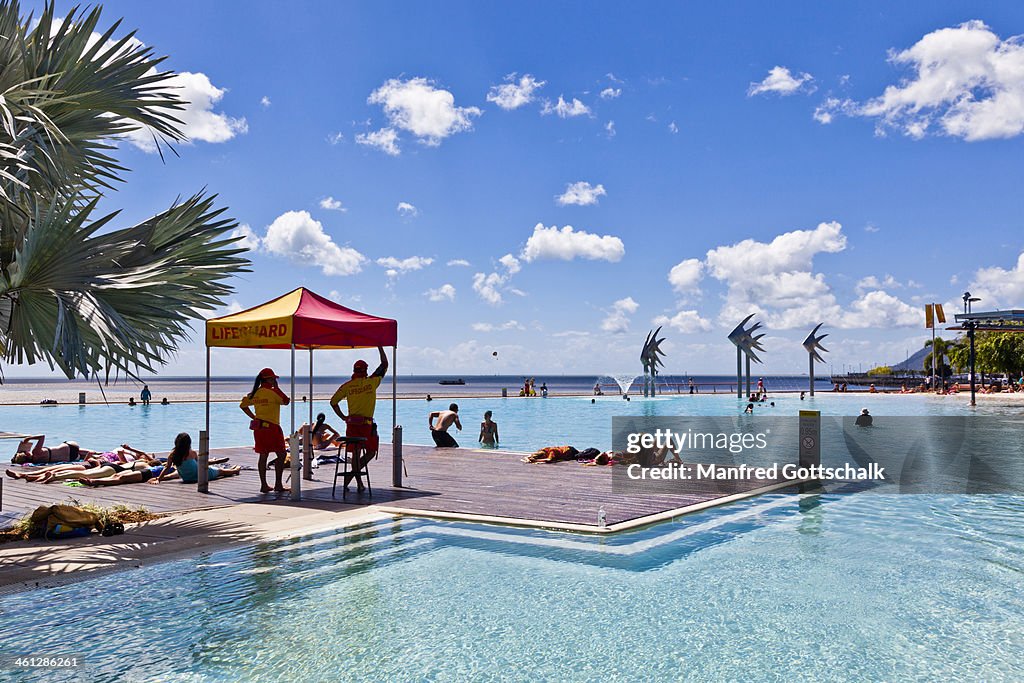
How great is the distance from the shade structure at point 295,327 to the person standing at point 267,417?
28 centimetres

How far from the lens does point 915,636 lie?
5.86m

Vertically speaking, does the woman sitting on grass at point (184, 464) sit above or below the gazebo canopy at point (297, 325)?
below

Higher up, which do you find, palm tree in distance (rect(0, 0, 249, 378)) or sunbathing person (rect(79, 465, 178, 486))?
palm tree in distance (rect(0, 0, 249, 378))

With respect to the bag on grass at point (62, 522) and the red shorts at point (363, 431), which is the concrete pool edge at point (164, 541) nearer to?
the bag on grass at point (62, 522)

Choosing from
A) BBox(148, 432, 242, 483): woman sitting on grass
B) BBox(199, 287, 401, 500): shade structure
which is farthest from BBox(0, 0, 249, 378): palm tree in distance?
BBox(148, 432, 242, 483): woman sitting on grass

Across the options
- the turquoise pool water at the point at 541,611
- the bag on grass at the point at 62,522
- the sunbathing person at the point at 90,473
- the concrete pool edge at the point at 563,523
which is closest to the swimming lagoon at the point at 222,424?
the sunbathing person at the point at 90,473

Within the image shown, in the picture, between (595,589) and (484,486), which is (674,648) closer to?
(595,589)

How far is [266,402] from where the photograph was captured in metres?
11.1

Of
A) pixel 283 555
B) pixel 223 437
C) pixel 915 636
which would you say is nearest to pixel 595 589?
pixel 915 636

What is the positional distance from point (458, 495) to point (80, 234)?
615 cm

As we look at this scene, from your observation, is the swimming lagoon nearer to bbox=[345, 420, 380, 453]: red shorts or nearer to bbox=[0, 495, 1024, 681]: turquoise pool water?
bbox=[345, 420, 380, 453]: red shorts

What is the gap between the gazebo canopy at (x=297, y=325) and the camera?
→ 10.9 metres

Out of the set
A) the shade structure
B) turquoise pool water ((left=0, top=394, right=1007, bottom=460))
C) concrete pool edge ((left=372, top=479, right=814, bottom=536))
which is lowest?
turquoise pool water ((left=0, top=394, right=1007, bottom=460))

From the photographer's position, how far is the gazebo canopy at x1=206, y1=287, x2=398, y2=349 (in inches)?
428
